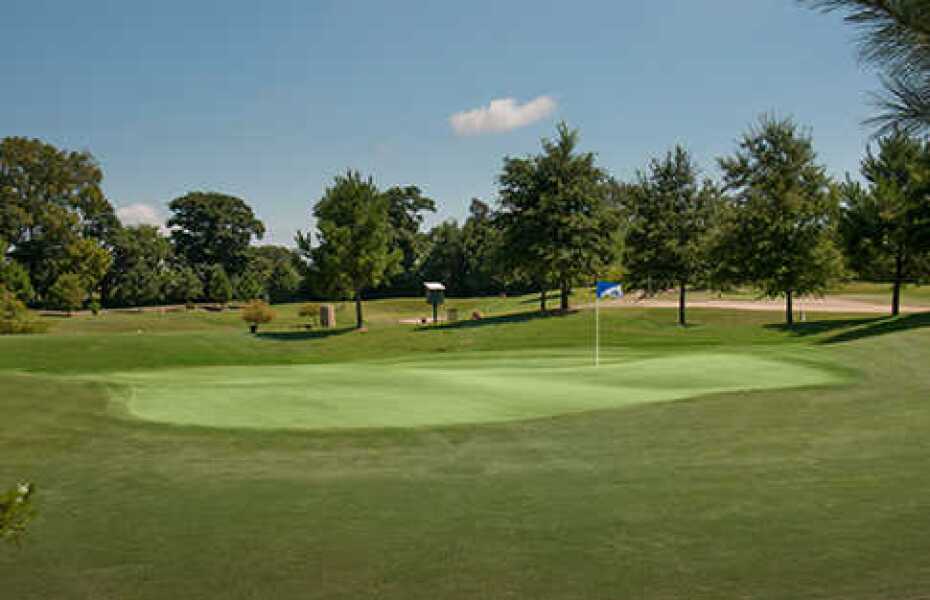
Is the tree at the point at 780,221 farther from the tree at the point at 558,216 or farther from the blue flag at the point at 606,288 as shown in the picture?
the blue flag at the point at 606,288

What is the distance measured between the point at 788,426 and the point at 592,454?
11.4 feet

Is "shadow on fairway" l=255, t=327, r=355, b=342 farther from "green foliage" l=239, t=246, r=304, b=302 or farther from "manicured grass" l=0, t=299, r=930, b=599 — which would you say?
"green foliage" l=239, t=246, r=304, b=302

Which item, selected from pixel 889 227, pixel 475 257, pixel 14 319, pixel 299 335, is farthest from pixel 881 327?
pixel 475 257

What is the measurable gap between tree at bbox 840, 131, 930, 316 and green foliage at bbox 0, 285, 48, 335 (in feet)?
146

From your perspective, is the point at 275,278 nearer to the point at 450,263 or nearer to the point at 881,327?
the point at 450,263

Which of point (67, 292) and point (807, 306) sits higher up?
point (67, 292)

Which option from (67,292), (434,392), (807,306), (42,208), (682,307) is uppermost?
(42,208)

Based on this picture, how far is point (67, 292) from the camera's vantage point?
60000 millimetres

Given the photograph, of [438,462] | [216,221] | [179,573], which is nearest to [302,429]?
[438,462]

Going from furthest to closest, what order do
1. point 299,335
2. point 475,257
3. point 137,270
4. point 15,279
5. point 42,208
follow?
point 475,257, point 137,270, point 42,208, point 15,279, point 299,335

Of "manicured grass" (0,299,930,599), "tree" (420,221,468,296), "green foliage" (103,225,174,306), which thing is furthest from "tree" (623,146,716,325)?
"green foliage" (103,225,174,306)

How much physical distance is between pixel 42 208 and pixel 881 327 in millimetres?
73252

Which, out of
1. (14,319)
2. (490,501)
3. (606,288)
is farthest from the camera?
(14,319)

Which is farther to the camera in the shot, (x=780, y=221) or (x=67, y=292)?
(x=67, y=292)
